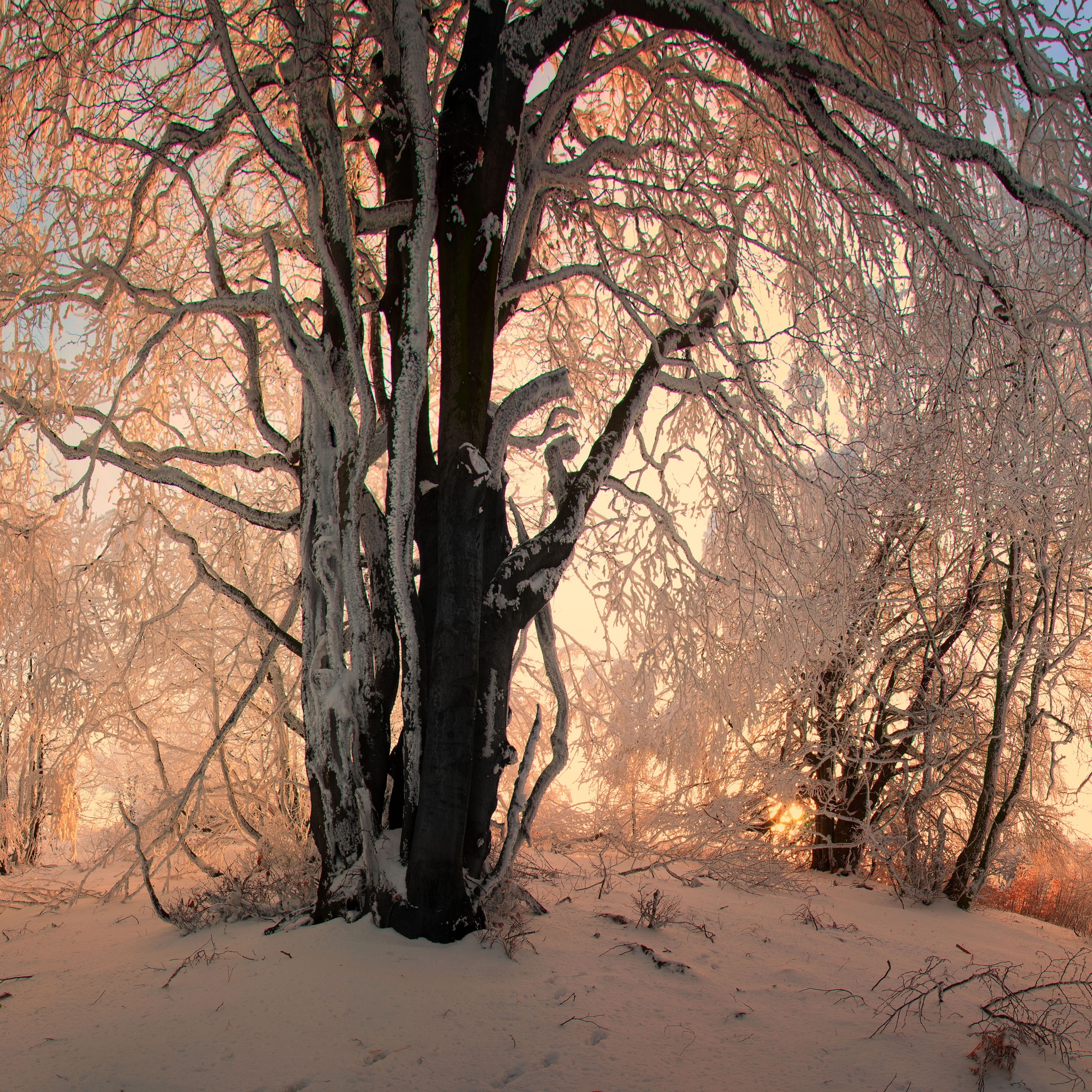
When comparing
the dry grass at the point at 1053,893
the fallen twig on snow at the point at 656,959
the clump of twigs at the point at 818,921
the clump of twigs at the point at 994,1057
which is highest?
the clump of twigs at the point at 994,1057

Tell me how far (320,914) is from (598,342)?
4.81 m

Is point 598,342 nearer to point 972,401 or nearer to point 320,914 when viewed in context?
point 972,401

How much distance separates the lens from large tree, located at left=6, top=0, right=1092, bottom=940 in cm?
372

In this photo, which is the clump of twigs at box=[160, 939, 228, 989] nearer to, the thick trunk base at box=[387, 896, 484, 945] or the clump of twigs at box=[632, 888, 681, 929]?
the thick trunk base at box=[387, 896, 484, 945]

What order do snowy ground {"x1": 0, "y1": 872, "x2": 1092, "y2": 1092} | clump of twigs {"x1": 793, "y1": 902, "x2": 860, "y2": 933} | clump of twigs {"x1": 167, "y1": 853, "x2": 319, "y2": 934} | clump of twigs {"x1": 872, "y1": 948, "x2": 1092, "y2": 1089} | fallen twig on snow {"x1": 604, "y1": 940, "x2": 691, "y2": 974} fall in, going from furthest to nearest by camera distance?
clump of twigs {"x1": 793, "y1": 902, "x2": 860, "y2": 933}, clump of twigs {"x1": 167, "y1": 853, "x2": 319, "y2": 934}, fallen twig on snow {"x1": 604, "y1": 940, "x2": 691, "y2": 974}, clump of twigs {"x1": 872, "y1": 948, "x2": 1092, "y2": 1089}, snowy ground {"x1": 0, "y1": 872, "x2": 1092, "y2": 1092}

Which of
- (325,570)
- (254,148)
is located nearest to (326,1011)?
(325,570)

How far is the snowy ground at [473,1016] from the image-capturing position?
2.64 metres

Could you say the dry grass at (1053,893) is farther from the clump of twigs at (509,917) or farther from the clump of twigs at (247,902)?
the clump of twigs at (247,902)

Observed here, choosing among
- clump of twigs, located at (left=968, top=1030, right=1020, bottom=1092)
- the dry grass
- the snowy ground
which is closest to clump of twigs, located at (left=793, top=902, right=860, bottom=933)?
the snowy ground

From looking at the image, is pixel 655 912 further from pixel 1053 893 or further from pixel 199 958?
pixel 1053 893

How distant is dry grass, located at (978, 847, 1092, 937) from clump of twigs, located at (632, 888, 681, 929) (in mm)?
3692

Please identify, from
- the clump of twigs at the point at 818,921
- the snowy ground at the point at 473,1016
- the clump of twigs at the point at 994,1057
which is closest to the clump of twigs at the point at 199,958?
the snowy ground at the point at 473,1016

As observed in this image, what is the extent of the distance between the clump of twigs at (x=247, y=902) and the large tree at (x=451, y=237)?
59cm

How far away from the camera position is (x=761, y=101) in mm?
4066
